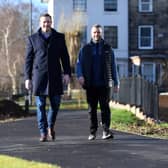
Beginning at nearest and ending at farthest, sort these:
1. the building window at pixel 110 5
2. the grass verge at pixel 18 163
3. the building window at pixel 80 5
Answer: the grass verge at pixel 18 163 → the building window at pixel 80 5 → the building window at pixel 110 5

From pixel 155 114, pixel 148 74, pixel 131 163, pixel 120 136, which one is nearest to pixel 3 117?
pixel 155 114

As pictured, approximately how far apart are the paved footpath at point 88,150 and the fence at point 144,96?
6964mm

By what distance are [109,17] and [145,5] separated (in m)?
3.37

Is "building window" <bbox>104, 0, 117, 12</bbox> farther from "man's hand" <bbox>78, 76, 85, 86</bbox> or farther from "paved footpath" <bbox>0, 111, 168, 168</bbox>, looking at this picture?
"man's hand" <bbox>78, 76, 85, 86</bbox>

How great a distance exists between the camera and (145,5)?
184ft

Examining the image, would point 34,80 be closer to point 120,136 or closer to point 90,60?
point 90,60

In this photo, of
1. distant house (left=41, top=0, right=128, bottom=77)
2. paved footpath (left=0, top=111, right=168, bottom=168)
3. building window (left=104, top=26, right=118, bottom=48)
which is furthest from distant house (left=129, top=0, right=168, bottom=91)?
paved footpath (left=0, top=111, right=168, bottom=168)

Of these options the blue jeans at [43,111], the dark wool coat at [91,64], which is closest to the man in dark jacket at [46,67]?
the blue jeans at [43,111]

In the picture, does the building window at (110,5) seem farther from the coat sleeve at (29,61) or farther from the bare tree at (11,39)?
the coat sleeve at (29,61)

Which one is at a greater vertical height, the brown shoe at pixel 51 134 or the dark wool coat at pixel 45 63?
the dark wool coat at pixel 45 63

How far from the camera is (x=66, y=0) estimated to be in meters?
55.3

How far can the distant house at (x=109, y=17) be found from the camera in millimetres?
55094

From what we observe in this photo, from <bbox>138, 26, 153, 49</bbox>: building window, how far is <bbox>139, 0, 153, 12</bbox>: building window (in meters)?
1.56

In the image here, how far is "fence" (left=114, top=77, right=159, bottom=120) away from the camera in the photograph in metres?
19.7
